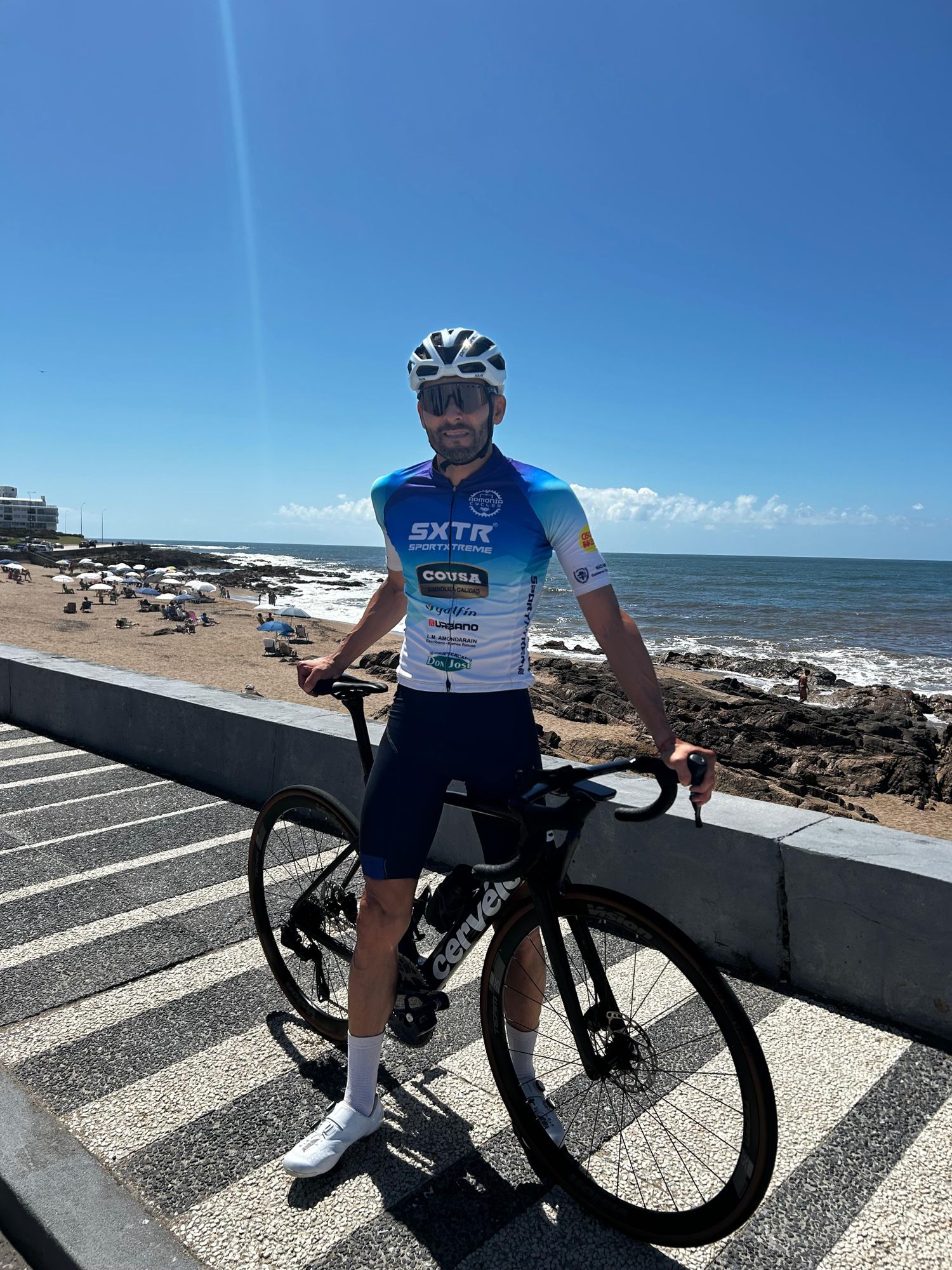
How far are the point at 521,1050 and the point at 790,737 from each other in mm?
12774

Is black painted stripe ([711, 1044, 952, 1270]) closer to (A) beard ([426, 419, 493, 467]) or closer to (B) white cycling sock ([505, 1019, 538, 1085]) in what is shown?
(B) white cycling sock ([505, 1019, 538, 1085])

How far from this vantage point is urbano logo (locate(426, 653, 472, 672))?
7.79 ft

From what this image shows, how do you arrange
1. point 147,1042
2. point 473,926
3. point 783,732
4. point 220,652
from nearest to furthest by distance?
1. point 473,926
2. point 147,1042
3. point 783,732
4. point 220,652

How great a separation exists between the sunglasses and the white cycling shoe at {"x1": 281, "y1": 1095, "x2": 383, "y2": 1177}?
6.57ft

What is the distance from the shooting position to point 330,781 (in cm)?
529

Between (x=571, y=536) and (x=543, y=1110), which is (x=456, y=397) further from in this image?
(x=543, y=1110)

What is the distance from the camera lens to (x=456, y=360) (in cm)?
237

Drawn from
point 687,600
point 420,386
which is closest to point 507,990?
point 420,386

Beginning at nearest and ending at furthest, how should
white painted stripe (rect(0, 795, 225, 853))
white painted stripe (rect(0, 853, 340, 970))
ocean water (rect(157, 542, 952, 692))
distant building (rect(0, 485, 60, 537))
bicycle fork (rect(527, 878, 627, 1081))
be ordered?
bicycle fork (rect(527, 878, 627, 1081)) → white painted stripe (rect(0, 853, 340, 970)) → white painted stripe (rect(0, 795, 225, 853)) → ocean water (rect(157, 542, 952, 692)) → distant building (rect(0, 485, 60, 537))

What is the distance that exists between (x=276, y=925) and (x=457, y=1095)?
989mm

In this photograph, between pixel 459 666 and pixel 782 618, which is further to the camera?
pixel 782 618

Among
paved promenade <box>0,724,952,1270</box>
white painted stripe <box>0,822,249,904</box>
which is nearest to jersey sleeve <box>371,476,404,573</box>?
paved promenade <box>0,724,952,1270</box>

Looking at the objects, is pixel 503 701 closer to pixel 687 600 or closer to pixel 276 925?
pixel 276 925

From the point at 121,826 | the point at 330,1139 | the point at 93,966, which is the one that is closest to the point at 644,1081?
the point at 330,1139
